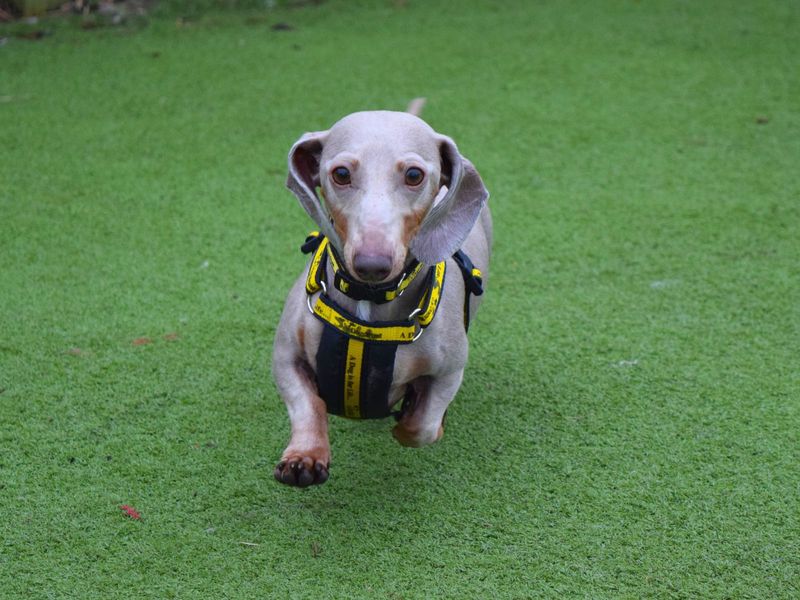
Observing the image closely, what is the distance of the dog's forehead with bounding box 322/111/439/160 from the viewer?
219cm

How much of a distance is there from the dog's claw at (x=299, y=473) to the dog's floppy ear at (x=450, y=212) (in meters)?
0.51

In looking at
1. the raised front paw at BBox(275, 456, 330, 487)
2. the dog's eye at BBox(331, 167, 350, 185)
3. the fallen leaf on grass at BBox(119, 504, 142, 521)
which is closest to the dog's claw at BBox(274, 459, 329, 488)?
the raised front paw at BBox(275, 456, 330, 487)

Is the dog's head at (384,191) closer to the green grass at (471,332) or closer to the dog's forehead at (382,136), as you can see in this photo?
the dog's forehead at (382,136)

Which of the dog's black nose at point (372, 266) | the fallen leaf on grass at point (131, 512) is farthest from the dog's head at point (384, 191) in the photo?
the fallen leaf on grass at point (131, 512)

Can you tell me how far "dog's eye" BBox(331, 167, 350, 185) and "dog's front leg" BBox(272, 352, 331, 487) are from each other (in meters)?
0.54

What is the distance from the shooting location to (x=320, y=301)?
7.91 ft

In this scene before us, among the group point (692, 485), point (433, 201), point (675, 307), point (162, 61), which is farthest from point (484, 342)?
point (162, 61)

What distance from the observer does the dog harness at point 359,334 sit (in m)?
2.37

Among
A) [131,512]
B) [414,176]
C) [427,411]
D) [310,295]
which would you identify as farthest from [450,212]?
[131,512]

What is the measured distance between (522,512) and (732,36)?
494cm

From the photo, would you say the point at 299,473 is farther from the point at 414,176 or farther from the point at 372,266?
the point at 414,176

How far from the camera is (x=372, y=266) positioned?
2.02 meters

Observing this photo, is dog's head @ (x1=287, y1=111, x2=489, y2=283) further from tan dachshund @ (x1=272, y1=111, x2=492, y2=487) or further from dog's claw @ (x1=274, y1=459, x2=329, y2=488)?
dog's claw @ (x1=274, y1=459, x2=329, y2=488)

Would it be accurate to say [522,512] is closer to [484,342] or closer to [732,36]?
[484,342]
